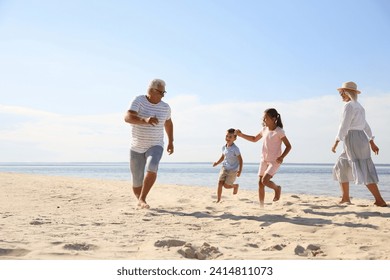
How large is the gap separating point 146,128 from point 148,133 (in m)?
0.09

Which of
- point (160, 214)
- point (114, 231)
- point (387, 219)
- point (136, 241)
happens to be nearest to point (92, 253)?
point (136, 241)

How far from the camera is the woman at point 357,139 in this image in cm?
615

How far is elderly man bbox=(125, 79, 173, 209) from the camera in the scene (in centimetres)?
599

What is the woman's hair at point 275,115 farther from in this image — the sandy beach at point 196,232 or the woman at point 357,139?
the sandy beach at point 196,232

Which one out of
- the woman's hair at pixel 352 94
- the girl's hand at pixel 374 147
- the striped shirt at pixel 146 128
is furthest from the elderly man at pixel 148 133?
the girl's hand at pixel 374 147

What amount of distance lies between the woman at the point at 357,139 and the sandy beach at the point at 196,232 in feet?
1.49

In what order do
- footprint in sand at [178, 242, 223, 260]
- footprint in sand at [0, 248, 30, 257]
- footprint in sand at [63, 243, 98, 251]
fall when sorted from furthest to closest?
1. footprint in sand at [63, 243, 98, 251]
2. footprint in sand at [178, 242, 223, 260]
3. footprint in sand at [0, 248, 30, 257]

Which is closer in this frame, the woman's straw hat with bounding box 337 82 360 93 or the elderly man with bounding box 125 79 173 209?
the elderly man with bounding box 125 79 173 209

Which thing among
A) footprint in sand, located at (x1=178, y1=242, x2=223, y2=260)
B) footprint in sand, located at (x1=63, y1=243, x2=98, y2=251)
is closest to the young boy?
footprint in sand, located at (x1=178, y1=242, x2=223, y2=260)

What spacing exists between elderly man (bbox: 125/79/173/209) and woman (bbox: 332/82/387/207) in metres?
2.90

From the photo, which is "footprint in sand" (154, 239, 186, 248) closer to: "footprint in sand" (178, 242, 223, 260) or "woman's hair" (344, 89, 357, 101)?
"footprint in sand" (178, 242, 223, 260)

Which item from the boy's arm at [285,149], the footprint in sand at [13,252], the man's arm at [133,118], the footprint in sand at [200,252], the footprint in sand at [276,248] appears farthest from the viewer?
the boy's arm at [285,149]

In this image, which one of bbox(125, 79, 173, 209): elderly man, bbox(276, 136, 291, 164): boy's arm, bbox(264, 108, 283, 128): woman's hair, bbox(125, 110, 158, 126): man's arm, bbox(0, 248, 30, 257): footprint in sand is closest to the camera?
bbox(0, 248, 30, 257): footprint in sand

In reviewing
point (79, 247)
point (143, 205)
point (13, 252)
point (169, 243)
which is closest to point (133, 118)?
point (143, 205)
